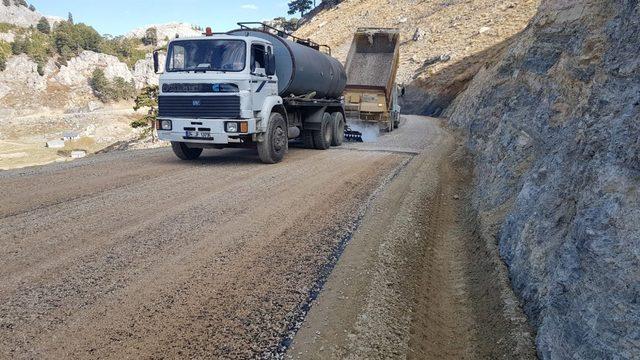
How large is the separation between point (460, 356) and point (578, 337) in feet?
3.20

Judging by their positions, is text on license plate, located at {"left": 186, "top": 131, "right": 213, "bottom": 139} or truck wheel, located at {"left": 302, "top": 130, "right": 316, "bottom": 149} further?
truck wheel, located at {"left": 302, "top": 130, "right": 316, "bottom": 149}

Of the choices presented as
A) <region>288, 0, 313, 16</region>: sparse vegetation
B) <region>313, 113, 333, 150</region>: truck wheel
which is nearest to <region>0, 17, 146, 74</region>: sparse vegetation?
<region>288, 0, 313, 16</region>: sparse vegetation

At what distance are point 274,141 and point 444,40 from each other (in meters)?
37.0

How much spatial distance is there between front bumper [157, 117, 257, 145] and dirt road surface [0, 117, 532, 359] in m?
1.58

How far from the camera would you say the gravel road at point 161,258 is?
3.22 meters

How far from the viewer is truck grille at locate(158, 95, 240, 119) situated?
9.45 metres

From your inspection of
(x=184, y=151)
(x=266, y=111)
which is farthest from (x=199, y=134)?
(x=266, y=111)

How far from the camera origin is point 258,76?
9969mm

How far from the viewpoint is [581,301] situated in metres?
2.57

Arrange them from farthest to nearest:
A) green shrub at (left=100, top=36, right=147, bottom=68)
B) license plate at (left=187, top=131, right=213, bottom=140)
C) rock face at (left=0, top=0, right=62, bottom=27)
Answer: rock face at (left=0, top=0, right=62, bottom=27) < green shrub at (left=100, top=36, right=147, bottom=68) < license plate at (left=187, top=131, right=213, bottom=140)

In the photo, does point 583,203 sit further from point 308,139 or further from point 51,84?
point 51,84

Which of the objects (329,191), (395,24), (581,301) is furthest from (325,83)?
(395,24)

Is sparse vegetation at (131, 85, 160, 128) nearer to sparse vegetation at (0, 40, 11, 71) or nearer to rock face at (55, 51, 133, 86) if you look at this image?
rock face at (55, 51, 133, 86)

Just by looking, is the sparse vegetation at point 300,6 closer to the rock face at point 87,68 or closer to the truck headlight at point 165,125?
the rock face at point 87,68
